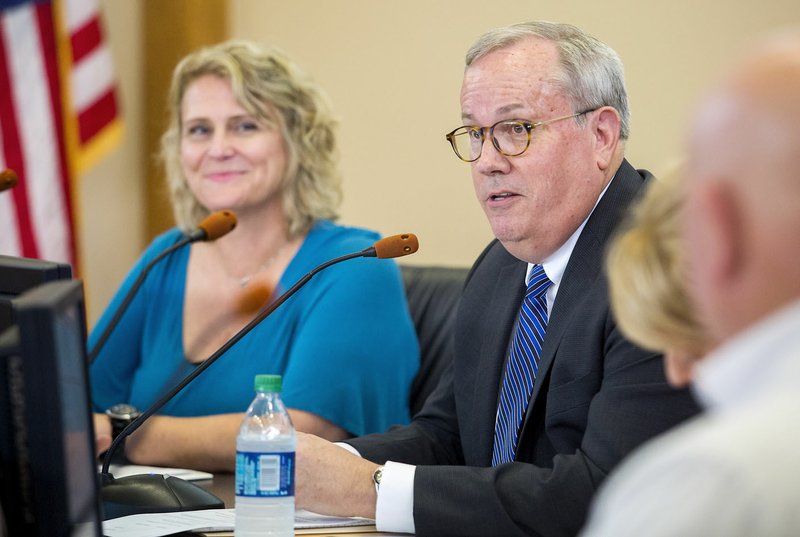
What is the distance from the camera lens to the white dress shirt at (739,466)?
62 centimetres

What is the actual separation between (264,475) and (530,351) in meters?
0.62

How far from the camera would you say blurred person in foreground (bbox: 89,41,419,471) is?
8.52ft

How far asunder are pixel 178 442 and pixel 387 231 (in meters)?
1.64

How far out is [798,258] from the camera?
26.9 inches

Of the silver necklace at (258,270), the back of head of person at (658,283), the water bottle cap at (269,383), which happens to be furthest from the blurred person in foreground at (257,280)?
the back of head of person at (658,283)

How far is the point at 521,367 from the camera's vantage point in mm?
1890

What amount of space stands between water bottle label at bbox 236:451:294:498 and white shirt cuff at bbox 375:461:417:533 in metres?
0.20

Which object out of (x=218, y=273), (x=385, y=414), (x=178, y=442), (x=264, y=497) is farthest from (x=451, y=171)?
(x=264, y=497)

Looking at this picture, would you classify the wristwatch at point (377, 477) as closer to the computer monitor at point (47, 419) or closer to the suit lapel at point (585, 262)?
the suit lapel at point (585, 262)

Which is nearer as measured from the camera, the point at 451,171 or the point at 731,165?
the point at 731,165

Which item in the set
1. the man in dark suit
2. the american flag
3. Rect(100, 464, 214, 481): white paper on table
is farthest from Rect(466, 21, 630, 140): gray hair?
the american flag

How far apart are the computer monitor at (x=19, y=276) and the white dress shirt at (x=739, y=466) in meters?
0.92

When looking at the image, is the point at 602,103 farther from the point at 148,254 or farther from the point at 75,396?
the point at 148,254

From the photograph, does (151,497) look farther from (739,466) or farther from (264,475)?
(739,466)
